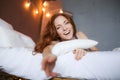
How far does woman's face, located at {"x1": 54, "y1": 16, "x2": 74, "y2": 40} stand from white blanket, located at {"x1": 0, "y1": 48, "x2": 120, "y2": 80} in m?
0.30

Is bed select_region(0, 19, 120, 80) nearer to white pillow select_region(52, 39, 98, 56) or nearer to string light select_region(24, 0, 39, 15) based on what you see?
white pillow select_region(52, 39, 98, 56)

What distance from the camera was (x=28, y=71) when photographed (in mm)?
1379

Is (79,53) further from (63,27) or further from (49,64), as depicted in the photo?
(63,27)

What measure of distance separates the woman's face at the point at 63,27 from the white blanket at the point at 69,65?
0.97ft

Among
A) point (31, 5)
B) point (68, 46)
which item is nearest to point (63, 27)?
point (68, 46)

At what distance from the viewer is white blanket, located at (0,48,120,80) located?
113 cm

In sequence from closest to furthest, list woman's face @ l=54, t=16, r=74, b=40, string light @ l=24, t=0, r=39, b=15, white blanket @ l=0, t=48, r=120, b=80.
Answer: white blanket @ l=0, t=48, r=120, b=80 → woman's face @ l=54, t=16, r=74, b=40 → string light @ l=24, t=0, r=39, b=15

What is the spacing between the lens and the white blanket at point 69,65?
3.71 feet

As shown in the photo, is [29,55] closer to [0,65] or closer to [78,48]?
[0,65]

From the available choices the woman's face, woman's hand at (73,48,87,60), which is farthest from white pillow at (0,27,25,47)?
woman's hand at (73,48,87,60)

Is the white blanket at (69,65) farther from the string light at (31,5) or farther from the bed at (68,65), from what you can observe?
the string light at (31,5)

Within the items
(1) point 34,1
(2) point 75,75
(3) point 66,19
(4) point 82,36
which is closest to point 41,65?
(2) point 75,75

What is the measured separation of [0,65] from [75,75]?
1.79ft

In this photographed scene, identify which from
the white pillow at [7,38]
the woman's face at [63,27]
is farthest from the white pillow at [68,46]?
the white pillow at [7,38]
